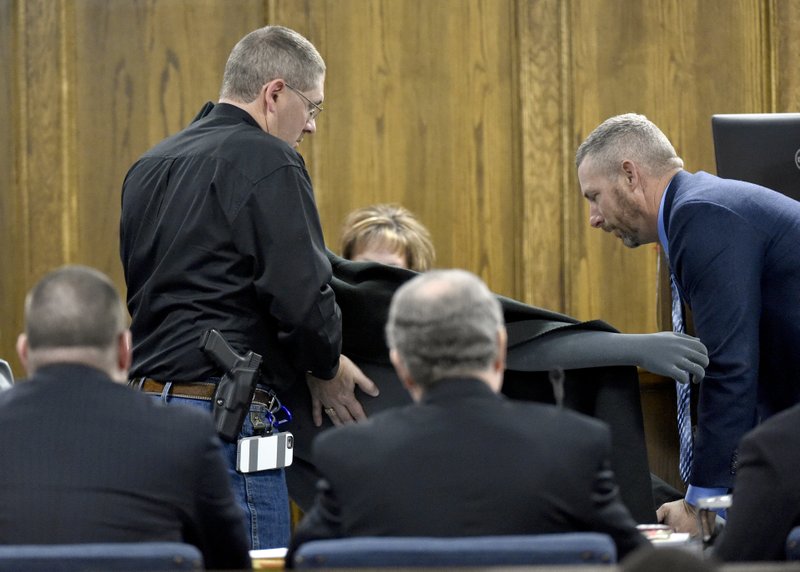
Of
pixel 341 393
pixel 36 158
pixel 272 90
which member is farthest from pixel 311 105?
pixel 36 158

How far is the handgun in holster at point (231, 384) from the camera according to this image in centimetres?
296

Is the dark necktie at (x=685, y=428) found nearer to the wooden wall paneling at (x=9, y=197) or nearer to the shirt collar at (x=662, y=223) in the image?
the shirt collar at (x=662, y=223)

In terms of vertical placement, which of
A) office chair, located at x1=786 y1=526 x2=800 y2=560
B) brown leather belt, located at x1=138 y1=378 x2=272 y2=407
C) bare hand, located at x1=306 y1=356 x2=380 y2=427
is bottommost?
office chair, located at x1=786 y1=526 x2=800 y2=560

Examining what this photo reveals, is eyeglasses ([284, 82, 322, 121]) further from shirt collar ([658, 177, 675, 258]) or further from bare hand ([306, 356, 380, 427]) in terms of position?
shirt collar ([658, 177, 675, 258])

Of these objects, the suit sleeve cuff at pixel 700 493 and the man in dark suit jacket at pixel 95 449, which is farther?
the suit sleeve cuff at pixel 700 493

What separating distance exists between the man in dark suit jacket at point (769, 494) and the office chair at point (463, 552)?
0.42 metres

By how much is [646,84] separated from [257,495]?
2831 millimetres

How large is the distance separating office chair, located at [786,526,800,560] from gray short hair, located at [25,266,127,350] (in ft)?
3.60

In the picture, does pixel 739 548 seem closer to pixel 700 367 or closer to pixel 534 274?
pixel 700 367

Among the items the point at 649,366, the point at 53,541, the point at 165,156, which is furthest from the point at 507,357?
the point at 53,541

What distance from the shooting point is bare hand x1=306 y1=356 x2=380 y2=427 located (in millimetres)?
3293

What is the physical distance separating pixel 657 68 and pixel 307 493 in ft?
8.51

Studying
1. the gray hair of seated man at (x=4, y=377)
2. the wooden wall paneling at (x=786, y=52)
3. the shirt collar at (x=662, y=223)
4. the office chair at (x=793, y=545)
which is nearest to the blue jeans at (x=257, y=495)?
the gray hair of seated man at (x=4, y=377)

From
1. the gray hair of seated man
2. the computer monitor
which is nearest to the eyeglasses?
the gray hair of seated man
